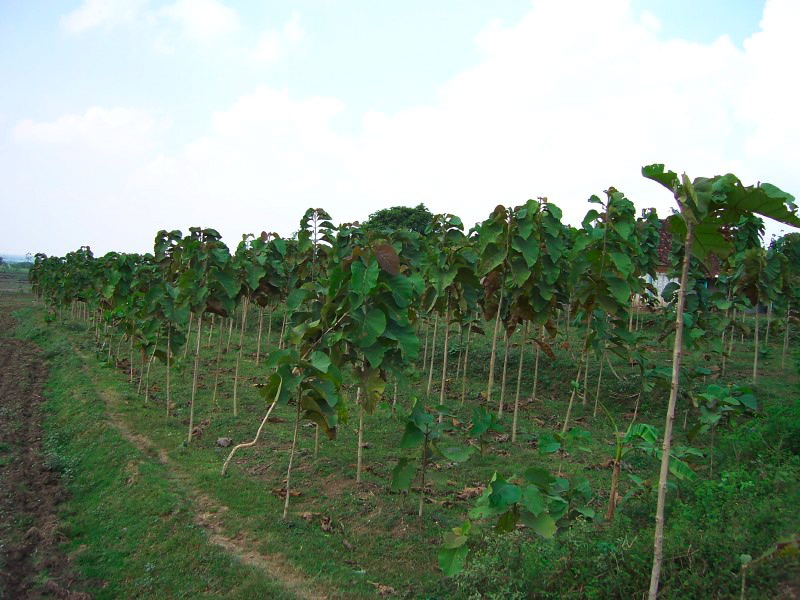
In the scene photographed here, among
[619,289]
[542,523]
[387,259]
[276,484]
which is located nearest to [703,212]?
[542,523]

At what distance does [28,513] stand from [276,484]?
11.5ft

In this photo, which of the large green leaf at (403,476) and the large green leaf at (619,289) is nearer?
the large green leaf at (403,476)

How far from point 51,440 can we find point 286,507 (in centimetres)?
704

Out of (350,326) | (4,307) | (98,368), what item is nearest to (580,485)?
(350,326)

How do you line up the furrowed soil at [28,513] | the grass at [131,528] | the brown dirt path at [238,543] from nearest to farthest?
1. the brown dirt path at [238,543]
2. the grass at [131,528]
3. the furrowed soil at [28,513]

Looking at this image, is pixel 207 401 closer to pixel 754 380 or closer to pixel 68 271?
pixel 754 380

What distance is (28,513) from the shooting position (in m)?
7.76

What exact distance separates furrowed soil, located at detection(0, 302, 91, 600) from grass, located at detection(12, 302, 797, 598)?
0.89ft

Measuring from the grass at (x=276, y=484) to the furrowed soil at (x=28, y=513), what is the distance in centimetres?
27

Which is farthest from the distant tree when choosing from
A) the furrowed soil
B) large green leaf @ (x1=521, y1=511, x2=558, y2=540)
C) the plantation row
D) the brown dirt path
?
large green leaf @ (x1=521, y1=511, x2=558, y2=540)

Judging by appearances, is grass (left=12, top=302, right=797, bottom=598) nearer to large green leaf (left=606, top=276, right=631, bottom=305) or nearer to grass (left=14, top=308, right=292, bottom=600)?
grass (left=14, top=308, right=292, bottom=600)

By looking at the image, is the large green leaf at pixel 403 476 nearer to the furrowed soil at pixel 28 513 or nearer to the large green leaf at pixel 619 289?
the furrowed soil at pixel 28 513

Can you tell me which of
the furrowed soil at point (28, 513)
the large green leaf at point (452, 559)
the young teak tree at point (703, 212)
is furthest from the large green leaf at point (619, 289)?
the furrowed soil at point (28, 513)

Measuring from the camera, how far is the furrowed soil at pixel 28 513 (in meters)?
5.96
